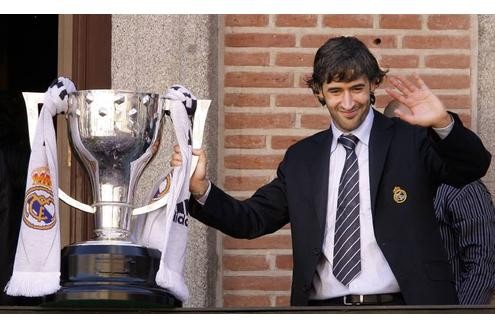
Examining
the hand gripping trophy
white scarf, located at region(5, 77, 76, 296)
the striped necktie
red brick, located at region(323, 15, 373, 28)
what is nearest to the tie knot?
the striped necktie

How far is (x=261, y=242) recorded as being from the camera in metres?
7.44

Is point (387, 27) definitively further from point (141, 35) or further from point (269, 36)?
point (141, 35)

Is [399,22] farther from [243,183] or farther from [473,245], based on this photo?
[473,245]

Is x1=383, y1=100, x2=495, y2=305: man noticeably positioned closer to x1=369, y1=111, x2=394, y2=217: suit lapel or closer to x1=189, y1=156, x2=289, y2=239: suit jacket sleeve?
x1=369, y1=111, x2=394, y2=217: suit lapel

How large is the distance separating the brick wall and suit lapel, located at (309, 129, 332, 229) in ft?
2.88

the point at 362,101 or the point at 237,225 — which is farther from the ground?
the point at 362,101

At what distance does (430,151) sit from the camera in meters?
6.40

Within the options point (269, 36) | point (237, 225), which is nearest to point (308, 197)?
point (237, 225)

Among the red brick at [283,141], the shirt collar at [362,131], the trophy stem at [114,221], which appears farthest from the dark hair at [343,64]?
the red brick at [283,141]

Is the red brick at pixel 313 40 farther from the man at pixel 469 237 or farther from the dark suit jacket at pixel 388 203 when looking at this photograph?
the dark suit jacket at pixel 388 203

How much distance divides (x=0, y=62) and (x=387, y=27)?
6.85 feet

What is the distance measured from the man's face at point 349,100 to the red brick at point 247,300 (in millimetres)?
1161

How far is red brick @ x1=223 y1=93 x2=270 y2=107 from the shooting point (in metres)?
7.46

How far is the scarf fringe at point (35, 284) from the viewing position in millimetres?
5883
